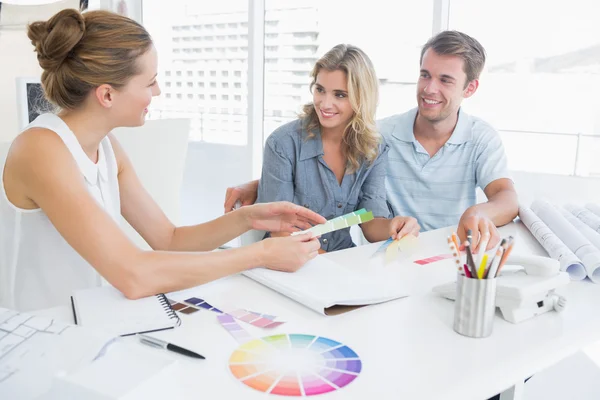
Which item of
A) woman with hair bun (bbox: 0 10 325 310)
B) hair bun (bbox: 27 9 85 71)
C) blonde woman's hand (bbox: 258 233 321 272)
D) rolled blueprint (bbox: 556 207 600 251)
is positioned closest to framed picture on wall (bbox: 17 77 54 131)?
woman with hair bun (bbox: 0 10 325 310)

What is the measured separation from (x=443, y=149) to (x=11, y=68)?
261 cm

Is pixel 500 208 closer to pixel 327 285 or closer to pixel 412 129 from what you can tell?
pixel 412 129

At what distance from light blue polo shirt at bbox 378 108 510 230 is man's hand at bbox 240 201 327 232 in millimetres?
694

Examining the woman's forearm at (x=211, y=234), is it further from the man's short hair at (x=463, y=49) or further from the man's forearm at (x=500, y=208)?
the man's short hair at (x=463, y=49)

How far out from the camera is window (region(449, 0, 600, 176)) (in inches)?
113

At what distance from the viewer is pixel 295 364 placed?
33.3 inches

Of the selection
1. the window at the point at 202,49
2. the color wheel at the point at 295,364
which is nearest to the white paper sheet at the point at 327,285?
the color wheel at the point at 295,364

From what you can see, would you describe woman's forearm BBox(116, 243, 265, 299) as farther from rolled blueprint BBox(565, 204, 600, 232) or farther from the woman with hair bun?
rolled blueprint BBox(565, 204, 600, 232)

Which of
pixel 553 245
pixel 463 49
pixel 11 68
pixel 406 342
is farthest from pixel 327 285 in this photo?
pixel 11 68

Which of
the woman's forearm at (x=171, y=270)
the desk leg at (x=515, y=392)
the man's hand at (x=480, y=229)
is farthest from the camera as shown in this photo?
the man's hand at (x=480, y=229)

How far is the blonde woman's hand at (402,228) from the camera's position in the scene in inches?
62.2

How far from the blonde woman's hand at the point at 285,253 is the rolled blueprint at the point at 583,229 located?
2.57 ft

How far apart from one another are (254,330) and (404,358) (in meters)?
0.26

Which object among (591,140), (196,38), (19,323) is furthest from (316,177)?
(196,38)
